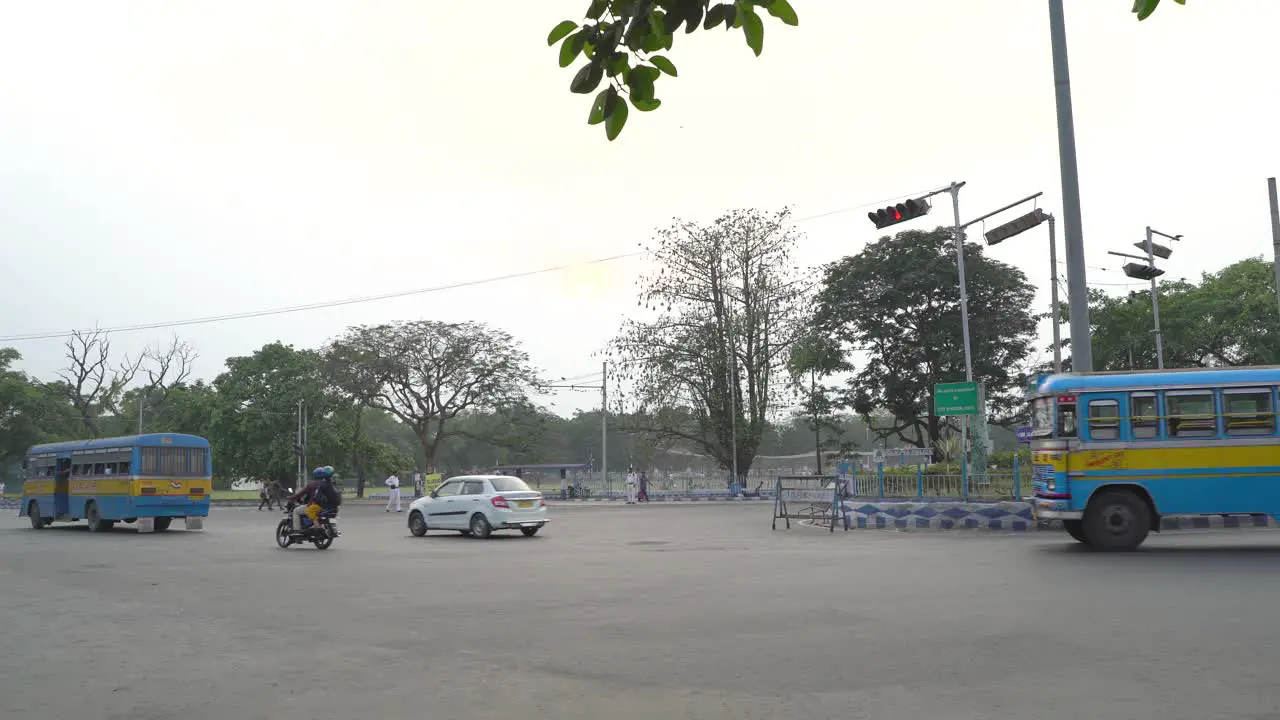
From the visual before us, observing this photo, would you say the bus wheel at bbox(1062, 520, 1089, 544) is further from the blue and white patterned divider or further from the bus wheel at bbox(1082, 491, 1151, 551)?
the blue and white patterned divider

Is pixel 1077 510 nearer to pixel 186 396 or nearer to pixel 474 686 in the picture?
pixel 474 686

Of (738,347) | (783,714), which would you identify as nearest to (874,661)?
(783,714)

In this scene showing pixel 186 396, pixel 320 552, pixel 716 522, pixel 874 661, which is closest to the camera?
pixel 874 661

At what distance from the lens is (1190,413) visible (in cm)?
1717

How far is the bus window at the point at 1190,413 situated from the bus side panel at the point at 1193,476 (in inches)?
10.4

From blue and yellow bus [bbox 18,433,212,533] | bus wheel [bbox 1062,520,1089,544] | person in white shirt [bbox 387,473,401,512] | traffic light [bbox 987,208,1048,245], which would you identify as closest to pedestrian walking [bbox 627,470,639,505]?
person in white shirt [bbox 387,473,401,512]

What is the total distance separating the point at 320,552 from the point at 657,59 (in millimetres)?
17929

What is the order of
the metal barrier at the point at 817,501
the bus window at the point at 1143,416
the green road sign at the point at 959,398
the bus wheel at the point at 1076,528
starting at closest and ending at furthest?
the bus window at the point at 1143,416 < the bus wheel at the point at 1076,528 < the green road sign at the point at 959,398 < the metal barrier at the point at 817,501

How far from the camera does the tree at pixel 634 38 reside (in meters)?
4.45

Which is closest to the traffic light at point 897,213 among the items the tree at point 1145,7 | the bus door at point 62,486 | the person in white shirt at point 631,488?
the tree at point 1145,7

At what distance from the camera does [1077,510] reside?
1716 cm

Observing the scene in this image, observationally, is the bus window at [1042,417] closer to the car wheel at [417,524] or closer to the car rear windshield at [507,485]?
the car rear windshield at [507,485]

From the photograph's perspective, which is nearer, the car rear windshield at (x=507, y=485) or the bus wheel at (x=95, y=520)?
the car rear windshield at (x=507, y=485)

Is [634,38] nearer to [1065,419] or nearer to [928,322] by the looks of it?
[1065,419]
